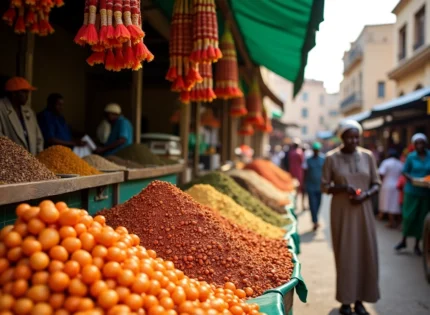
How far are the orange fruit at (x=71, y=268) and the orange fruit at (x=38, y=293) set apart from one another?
0.29ft

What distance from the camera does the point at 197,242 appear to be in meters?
2.38

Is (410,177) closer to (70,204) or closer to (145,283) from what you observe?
(70,204)

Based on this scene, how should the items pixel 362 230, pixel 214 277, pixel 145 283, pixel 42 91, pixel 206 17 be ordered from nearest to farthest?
pixel 145 283, pixel 214 277, pixel 206 17, pixel 362 230, pixel 42 91

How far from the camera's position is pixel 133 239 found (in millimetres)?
1880

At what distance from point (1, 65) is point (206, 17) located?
3.99m

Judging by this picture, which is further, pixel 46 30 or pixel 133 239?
pixel 46 30

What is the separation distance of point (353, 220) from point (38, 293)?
3173mm

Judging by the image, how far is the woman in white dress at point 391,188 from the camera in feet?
27.7

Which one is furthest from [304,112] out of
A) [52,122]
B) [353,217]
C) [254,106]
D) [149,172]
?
[149,172]

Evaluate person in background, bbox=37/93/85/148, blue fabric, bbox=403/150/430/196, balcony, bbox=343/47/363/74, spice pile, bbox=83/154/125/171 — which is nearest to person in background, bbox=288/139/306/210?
blue fabric, bbox=403/150/430/196

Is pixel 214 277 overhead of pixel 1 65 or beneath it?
beneath

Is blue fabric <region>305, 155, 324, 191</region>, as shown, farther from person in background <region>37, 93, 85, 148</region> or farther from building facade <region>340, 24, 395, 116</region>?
building facade <region>340, 24, 395, 116</region>

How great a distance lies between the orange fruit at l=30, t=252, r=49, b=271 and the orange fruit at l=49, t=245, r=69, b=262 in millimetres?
35

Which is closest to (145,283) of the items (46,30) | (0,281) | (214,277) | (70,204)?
(0,281)
